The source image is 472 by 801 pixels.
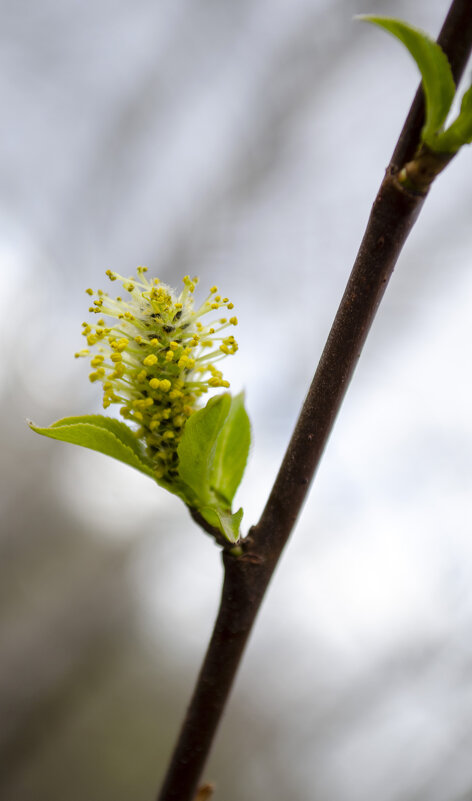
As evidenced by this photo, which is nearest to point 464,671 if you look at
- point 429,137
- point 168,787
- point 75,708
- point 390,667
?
point 390,667

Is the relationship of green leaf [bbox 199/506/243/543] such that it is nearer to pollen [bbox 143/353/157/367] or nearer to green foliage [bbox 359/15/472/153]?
pollen [bbox 143/353/157/367]

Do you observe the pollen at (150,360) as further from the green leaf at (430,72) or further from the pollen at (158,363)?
the green leaf at (430,72)

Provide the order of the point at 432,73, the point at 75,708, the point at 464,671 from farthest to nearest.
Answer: the point at 464,671
the point at 75,708
the point at 432,73

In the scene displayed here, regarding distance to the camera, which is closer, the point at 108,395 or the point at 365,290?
the point at 365,290

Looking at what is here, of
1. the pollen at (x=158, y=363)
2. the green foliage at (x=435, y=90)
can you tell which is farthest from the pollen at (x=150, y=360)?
the green foliage at (x=435, y=90)

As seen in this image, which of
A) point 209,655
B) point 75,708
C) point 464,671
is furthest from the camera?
point 464,671

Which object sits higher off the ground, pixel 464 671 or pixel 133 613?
pixel 464 671

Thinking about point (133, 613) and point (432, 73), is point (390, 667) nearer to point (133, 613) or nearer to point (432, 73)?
point (133, 613)
